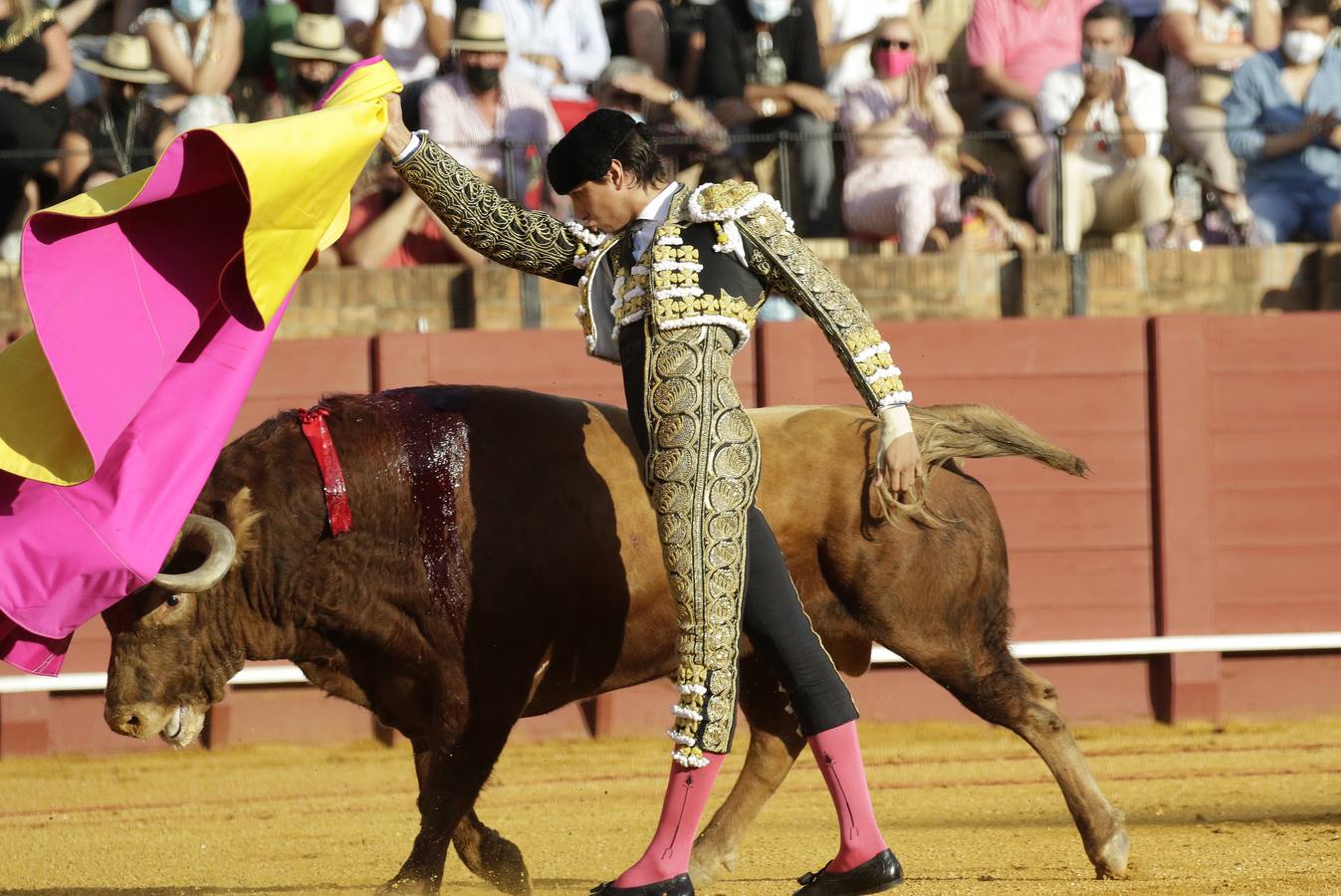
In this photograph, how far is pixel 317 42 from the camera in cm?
675

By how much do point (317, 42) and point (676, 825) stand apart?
14.7 ft

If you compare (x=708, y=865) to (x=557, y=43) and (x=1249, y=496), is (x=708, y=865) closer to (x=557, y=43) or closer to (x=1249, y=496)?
(x=1249, y=496)

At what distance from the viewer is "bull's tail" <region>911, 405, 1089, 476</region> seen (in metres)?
3.89

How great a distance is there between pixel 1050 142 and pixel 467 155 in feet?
7.33

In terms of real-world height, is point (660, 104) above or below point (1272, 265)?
above

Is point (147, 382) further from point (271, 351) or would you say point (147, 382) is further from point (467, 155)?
point (467, 155)

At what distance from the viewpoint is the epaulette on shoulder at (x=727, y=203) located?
9.82 ft

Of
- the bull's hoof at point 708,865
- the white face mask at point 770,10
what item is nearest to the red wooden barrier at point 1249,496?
the white face mask at point 770,10

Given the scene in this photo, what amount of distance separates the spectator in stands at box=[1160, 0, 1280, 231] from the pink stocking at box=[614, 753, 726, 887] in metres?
4.83

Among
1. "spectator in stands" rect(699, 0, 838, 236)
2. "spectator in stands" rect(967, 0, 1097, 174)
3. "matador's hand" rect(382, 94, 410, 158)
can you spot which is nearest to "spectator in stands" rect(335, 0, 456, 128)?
"spectator in stands" rect(699, 0, 838, 236)

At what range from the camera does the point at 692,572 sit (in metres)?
2.97

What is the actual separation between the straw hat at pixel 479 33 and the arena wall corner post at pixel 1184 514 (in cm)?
262

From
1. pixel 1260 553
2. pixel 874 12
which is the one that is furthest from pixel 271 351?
pixel 1260 553

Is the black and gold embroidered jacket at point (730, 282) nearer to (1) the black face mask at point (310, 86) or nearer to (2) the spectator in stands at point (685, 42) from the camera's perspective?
(1) the black face mask at point (310, 86)
